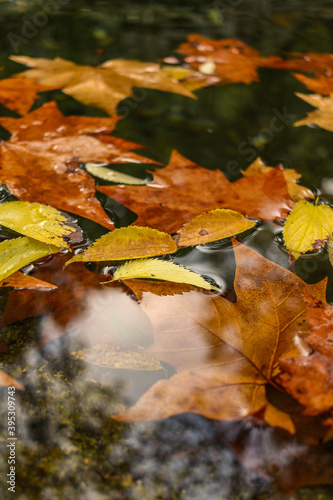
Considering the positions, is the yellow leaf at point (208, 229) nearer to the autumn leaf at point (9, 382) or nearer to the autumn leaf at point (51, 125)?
the autumn leaf at point (9, 382)

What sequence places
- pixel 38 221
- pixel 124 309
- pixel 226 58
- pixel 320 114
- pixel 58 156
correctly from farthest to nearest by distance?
1. pixel 226 58
2. pixel 320 114
3. pixel 58 156
4. pixel 38 221
5. pixel 124 309

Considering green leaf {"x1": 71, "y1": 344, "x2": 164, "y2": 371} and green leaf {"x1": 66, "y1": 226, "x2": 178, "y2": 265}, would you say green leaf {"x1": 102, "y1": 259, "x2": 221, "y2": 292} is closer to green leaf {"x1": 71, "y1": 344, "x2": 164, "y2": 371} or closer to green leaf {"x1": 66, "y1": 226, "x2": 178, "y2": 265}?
green leaf {"x1": 66, "y1": 226, "x2": 178, "y2": 265}

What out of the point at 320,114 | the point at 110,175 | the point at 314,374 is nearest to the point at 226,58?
the point at 320,114

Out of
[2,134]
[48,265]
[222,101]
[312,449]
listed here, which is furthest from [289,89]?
[312,449]

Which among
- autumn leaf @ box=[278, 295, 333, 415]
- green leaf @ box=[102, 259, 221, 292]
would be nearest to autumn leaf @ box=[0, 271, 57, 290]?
green leaf @ box=[102, 259, 221, 292]

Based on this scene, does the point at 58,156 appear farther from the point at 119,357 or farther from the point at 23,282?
the point at 119,357

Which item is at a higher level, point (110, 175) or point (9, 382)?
point (110, 175)

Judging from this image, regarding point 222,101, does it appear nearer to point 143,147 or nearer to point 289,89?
point 289,89
